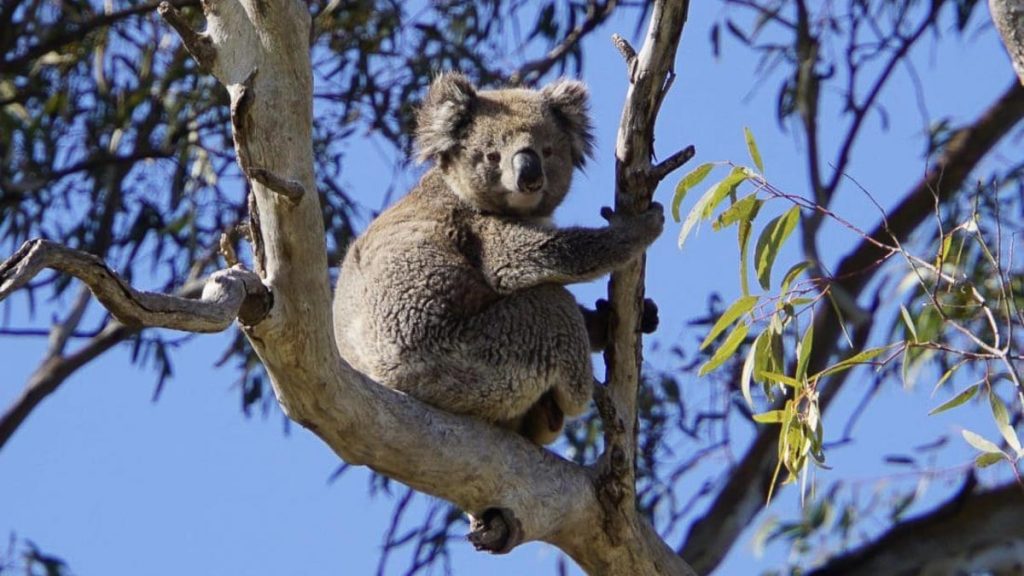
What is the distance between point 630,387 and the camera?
3.72m

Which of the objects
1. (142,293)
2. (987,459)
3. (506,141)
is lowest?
(987,459)

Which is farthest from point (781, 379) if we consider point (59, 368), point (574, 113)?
point (59, 368)

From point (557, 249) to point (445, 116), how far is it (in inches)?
23.7

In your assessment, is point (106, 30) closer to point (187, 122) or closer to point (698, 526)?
point (187, 122)

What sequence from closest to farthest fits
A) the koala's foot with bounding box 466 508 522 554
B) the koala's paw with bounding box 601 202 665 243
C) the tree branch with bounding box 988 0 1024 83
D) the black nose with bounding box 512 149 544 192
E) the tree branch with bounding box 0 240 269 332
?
1. the tree branch with bounding box 0 240 269 332
2. the tree branch with bounding box 988 0 1024 83
3. the koala's foot with bounding box 466 508 522 554
4. the koala's paw with bounding box 601 202 665 243
5. the black nose with bounding box 512 149 544 192

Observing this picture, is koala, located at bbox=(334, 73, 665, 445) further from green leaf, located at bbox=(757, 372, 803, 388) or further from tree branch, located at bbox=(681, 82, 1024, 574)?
tree branch, located at bbox=(681, 82, 1024, 574)

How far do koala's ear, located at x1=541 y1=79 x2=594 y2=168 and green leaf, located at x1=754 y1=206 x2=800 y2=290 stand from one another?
3.43 feet

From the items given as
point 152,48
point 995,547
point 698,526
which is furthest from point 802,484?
point 152,48

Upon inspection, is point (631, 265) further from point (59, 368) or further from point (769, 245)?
point (59, 368)

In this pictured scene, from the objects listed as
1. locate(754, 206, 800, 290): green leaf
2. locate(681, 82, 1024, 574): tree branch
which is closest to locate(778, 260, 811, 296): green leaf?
locate(754, 206, 800, 290): green leaf

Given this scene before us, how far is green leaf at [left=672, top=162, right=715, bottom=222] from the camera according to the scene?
3369 mm

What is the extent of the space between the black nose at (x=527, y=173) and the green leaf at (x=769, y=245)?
0.80 metres

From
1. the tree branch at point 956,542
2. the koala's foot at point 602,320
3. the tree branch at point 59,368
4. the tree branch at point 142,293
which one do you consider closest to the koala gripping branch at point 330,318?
the tree branch at point 142,293

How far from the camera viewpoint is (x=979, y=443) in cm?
302
